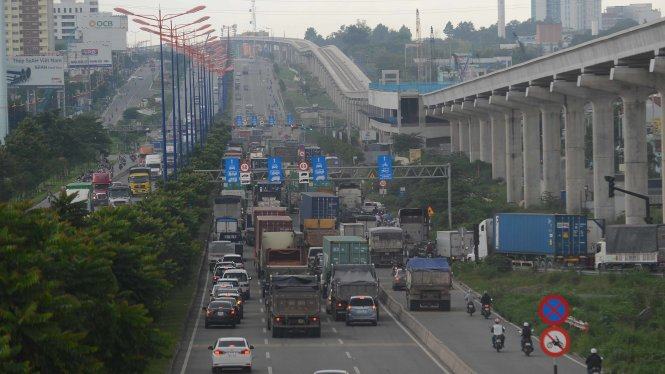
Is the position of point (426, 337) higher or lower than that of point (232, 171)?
lower

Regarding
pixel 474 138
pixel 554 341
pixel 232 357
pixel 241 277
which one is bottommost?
pixel 232 357

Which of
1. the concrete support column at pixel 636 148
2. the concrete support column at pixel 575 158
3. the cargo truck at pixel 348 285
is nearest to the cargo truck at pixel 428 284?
the cargo truck at pixel 348 285

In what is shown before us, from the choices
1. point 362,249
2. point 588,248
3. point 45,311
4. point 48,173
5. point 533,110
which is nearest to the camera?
point 45,311

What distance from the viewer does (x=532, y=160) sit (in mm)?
103688

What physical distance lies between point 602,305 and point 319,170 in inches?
1728

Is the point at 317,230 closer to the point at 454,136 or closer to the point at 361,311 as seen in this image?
the point at 361,311

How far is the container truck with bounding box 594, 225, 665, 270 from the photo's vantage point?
64.0 meters

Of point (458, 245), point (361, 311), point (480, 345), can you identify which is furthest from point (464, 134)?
point (480, 345)

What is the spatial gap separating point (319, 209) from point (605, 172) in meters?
17.5

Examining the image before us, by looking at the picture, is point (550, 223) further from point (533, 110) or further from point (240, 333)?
point (533, 110)

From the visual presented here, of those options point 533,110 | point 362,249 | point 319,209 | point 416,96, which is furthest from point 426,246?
point 416,96

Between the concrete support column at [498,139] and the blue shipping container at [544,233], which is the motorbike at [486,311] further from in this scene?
the concrete support column at [498,139]

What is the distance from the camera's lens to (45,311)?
24703 mm

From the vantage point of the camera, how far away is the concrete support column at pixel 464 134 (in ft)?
472
